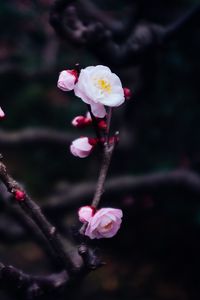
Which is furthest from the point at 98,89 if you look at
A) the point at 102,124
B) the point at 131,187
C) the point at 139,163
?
the point at 139,163

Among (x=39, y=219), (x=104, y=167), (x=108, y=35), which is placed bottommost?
(x=39, y=219)

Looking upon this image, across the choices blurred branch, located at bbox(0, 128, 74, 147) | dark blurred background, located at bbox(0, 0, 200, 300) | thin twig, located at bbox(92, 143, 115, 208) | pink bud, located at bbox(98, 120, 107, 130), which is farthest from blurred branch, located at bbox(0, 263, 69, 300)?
blurred branch, located at bbox(0, 128, 74, 147)

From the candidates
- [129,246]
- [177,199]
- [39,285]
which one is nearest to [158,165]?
[177,199]

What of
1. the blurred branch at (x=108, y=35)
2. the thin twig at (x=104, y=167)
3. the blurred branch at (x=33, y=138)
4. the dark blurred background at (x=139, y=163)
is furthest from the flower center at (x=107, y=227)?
the blurred branch at (x=33, y=138)

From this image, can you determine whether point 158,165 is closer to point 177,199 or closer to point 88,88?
point 177,199

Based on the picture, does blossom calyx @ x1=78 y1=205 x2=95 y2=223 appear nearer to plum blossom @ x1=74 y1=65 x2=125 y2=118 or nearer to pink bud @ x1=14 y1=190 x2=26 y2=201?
pink bud @ x1=14 y1=190 x2=26 y2=201

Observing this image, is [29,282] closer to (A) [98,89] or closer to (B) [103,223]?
(B) [103,223]

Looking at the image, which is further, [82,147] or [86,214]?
[82,147]
